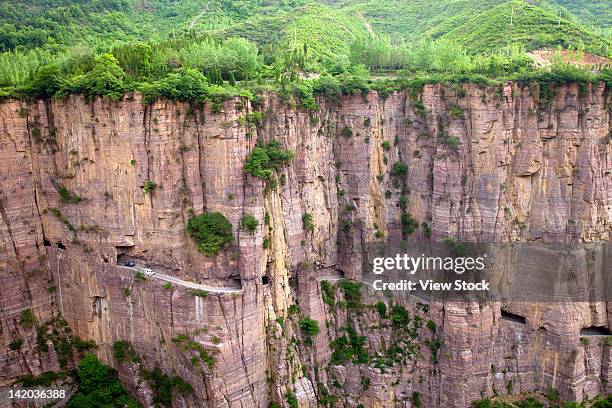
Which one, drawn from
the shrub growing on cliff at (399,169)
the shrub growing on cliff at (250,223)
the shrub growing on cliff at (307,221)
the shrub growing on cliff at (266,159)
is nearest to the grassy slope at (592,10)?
the shrub growing on cliff at (399,169)

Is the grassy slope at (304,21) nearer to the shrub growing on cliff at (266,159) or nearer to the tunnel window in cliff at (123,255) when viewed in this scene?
the shrub growing on cliff at (266,159)

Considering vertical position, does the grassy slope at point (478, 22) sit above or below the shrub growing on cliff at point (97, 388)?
above

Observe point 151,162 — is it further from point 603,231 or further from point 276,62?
point 603,231

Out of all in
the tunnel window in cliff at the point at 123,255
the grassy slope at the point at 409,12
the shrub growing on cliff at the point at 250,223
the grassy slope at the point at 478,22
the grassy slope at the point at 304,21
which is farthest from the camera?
the grassy slope at the point at 409,12

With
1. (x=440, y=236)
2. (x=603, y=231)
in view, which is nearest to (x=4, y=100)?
(x=440, y=236)

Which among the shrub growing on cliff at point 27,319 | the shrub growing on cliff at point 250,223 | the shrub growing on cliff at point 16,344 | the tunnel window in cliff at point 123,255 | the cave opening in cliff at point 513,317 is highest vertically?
the shrub growing on cliff at point 250,223

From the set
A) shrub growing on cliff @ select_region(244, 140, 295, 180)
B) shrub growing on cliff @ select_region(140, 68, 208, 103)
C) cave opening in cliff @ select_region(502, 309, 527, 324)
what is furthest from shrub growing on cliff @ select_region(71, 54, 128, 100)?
cave opening in cliff @ select_region(502, 309, 527, 324)

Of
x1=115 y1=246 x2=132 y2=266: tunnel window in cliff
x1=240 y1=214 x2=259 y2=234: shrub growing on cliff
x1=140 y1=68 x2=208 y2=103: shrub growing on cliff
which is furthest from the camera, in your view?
x1=115 y1=246 x2=132 y2=266: tunnel window in cliff

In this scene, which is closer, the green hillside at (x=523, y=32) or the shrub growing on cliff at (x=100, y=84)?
the shrub growing on cliff at (x=100, y=84)

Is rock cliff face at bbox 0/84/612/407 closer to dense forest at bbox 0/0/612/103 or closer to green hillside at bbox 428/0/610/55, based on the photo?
dense forest at bbox 0/0/612/103
